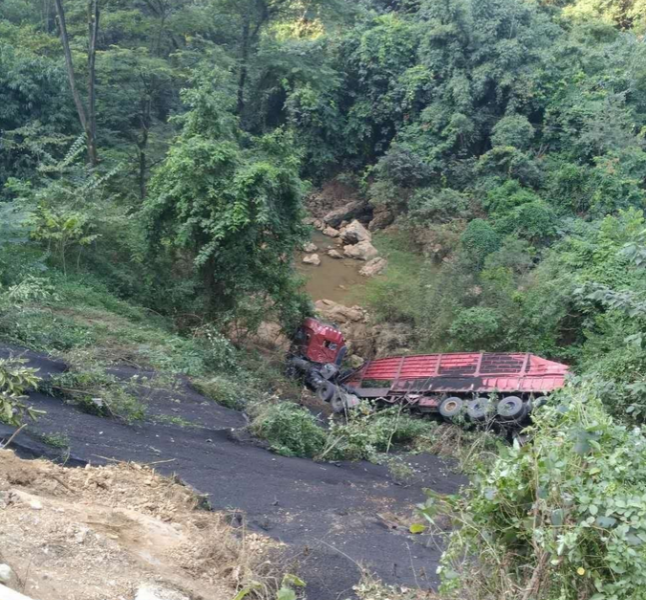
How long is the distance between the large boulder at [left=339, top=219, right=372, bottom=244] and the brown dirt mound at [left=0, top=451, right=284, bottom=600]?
18303 millimetres

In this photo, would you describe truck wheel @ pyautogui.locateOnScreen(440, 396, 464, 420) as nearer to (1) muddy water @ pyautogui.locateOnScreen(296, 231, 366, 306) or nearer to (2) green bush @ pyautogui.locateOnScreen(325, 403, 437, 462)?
(2) green bush @ pyautogui.locateOnScreen(325, 403, 437, 462)

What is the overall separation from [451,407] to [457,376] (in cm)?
79

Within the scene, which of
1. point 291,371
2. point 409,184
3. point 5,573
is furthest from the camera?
point 409,184

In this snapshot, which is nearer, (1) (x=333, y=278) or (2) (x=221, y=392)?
(2) (x=221, y=392)

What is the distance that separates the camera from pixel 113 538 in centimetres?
504

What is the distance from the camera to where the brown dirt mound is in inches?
169

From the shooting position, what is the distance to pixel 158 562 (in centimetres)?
496

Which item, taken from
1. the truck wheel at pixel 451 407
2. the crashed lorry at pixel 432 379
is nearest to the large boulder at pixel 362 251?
the crashed lorry at pixel 432 379

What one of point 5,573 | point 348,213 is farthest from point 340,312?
point 5,573

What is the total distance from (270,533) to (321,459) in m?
3.36

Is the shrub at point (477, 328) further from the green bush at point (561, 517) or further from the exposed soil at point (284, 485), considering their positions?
the green bush at point (561, 517)

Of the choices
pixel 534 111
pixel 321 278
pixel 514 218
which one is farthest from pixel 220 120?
pixel 534 111

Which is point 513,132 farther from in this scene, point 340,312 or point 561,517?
point 561,517

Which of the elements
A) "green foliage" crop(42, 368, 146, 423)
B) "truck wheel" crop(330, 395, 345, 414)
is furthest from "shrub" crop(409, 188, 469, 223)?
"green foliage" crop(42, 368, 146, 423)
